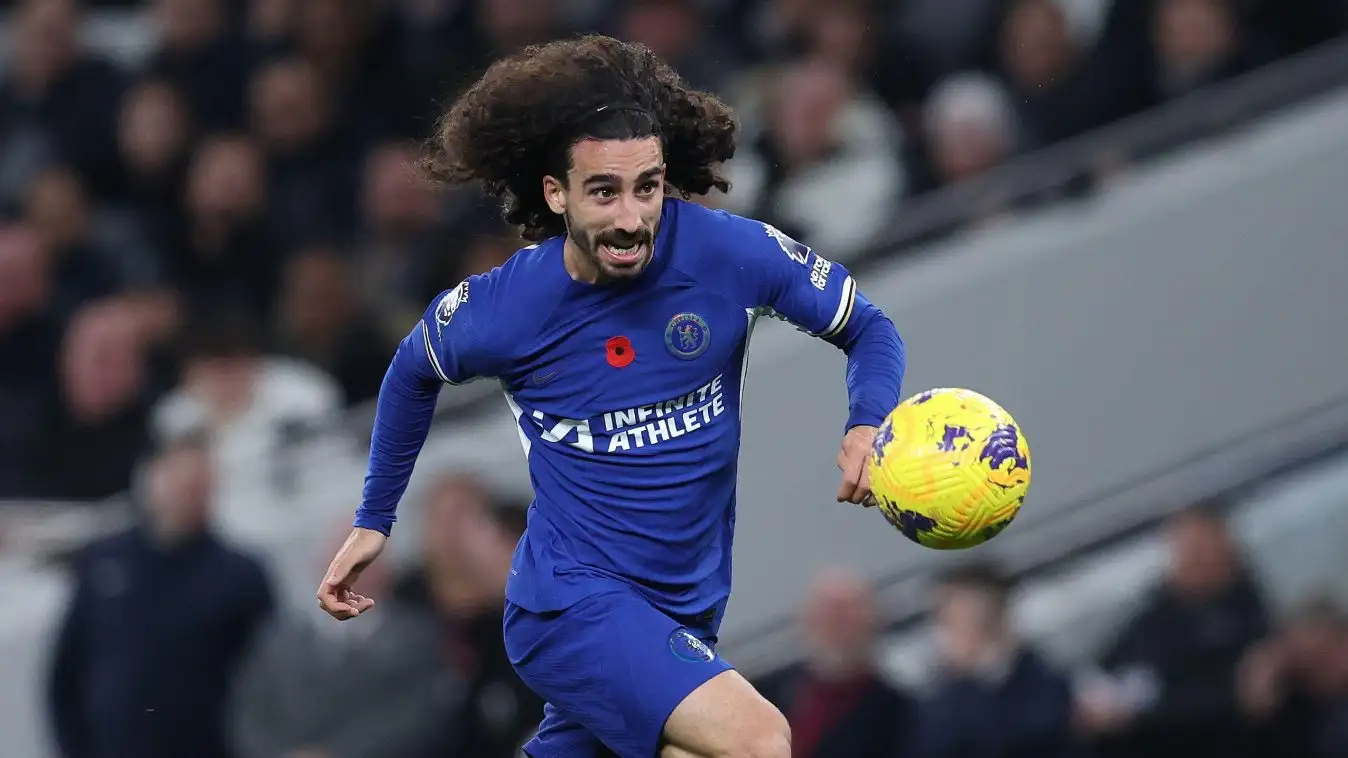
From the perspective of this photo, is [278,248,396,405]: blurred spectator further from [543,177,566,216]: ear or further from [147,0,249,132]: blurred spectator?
[543,177,566,216]: ear

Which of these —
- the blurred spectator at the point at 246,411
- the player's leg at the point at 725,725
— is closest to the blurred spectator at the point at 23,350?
the blurred spectator at the point at 246,411

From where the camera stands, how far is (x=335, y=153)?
11.3 m

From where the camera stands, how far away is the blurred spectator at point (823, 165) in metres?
9.81

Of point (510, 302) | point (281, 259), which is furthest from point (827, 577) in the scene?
point (510, 302)

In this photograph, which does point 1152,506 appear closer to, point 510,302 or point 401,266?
point 401,266

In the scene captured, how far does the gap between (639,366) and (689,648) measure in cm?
68

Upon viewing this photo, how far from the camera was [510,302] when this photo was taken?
5328 millimetres

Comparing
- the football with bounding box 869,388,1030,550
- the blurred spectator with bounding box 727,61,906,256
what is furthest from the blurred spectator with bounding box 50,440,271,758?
the football with bounding box 869,388,1030,550

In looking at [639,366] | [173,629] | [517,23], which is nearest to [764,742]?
[639,366]

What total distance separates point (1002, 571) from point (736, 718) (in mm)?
4095

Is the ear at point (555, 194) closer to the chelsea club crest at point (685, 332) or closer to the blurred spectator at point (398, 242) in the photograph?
the chelsea club crest at point (685, 332)

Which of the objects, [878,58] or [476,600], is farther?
[878,58]

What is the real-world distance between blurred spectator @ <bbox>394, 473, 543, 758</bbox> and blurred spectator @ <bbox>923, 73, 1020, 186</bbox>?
2.67m

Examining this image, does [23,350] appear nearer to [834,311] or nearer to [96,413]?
[96,413]
